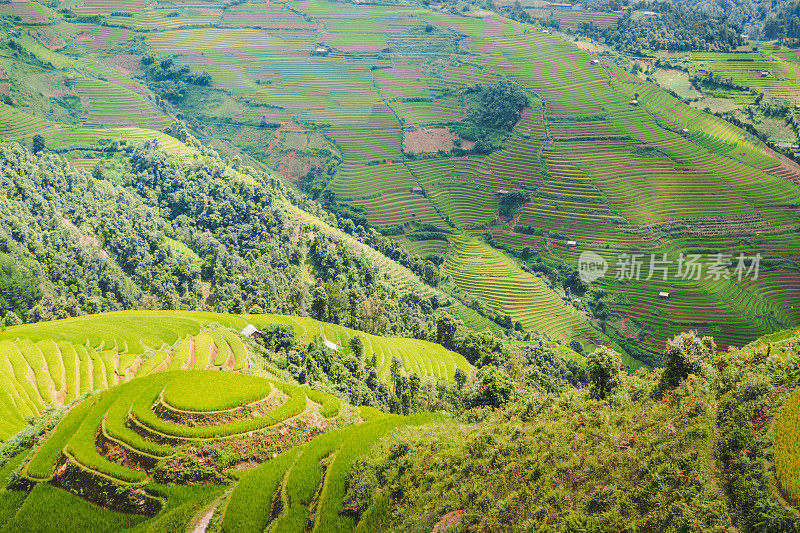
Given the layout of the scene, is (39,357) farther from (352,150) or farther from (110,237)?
(352,150)

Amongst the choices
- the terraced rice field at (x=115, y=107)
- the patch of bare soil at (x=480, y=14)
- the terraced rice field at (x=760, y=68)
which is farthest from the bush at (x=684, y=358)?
the patch of bare soil at (x=480, y=14)

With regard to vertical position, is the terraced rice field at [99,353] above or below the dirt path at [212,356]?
below

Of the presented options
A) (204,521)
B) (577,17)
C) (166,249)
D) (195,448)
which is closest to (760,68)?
(577,17)

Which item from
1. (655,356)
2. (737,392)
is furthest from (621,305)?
(737,392)

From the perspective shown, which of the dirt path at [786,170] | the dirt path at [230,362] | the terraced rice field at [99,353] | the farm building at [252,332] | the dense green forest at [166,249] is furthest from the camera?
the dirt path at [786,170]

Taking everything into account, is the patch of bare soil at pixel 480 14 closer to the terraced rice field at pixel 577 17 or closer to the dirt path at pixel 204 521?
the terraced rice field at pixel 577 17
